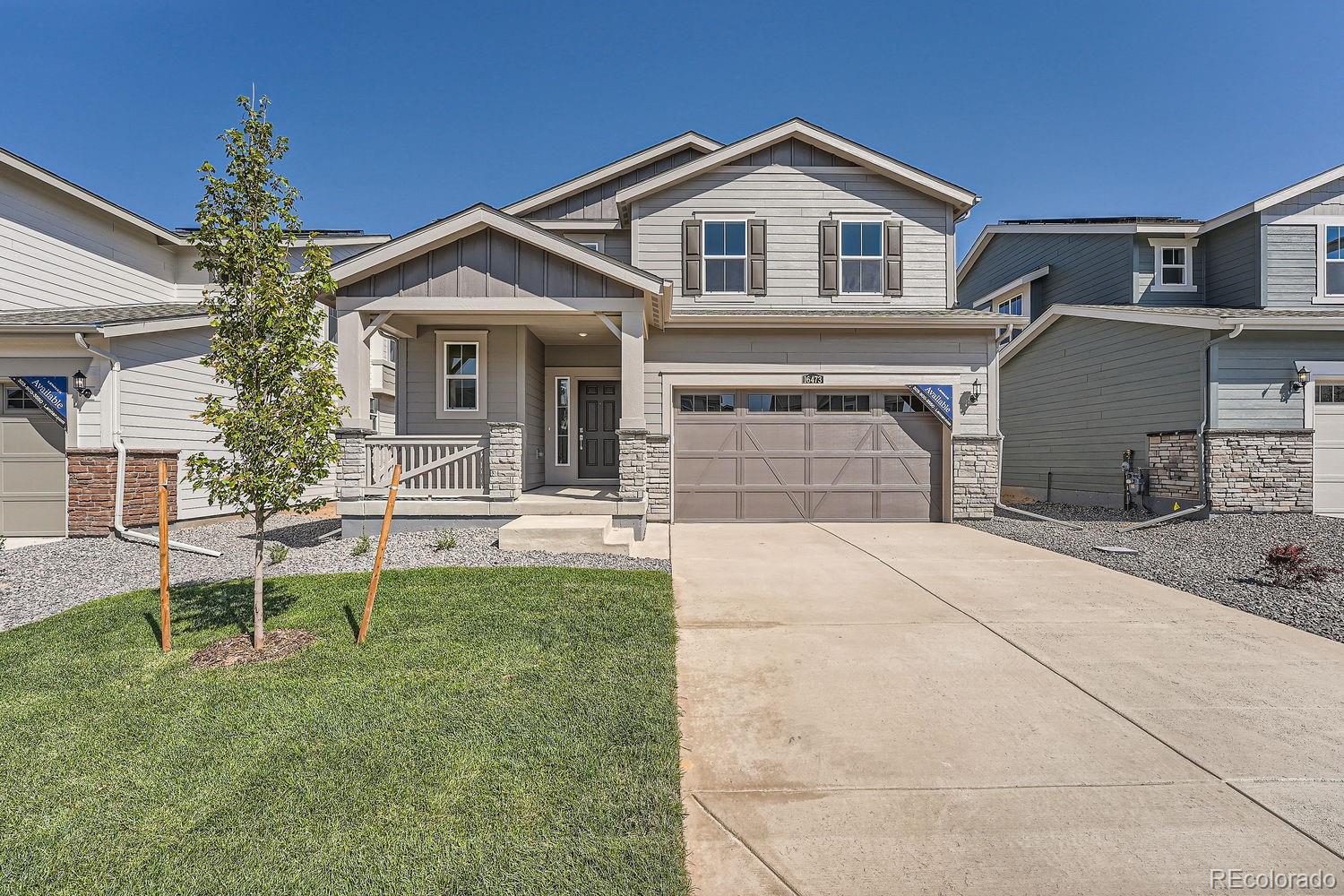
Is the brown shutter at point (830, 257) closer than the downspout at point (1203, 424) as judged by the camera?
No

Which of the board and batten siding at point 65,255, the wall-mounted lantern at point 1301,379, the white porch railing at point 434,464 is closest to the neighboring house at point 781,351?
the white porch railing at point 434,464

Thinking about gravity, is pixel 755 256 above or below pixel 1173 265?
below

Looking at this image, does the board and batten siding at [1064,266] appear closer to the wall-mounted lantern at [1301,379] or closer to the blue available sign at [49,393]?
the wall-mounted lantern at [1301,379]

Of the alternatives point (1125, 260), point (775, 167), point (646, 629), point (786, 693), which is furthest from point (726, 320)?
point (1125, 260)

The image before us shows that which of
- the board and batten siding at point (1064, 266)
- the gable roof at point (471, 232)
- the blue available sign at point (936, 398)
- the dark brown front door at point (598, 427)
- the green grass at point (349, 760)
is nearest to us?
the green grass at point (349, 760)

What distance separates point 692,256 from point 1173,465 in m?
9.79

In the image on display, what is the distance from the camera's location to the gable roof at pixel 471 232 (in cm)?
838

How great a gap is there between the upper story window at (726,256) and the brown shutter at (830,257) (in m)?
1.40

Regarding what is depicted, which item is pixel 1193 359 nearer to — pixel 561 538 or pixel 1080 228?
pixel 1080 228

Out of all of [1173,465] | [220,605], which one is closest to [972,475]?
[1173,465]

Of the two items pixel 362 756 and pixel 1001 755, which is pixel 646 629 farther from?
pixel 1001 755

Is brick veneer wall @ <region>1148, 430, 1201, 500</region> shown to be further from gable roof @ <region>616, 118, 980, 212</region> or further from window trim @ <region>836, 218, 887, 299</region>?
window trim @ <region>836, 218, 887, 299</region>

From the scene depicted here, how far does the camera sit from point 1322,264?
466 inches

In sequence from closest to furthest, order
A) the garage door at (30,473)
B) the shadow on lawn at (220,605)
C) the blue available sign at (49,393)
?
1. the shadow on lawn at (220,605)
2. the blue available sign at (49,393)
3. the garage door at (30,473)
